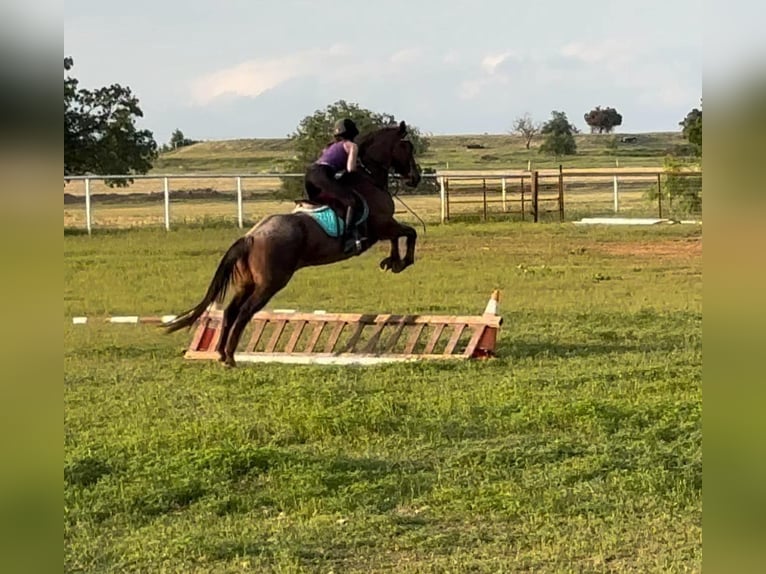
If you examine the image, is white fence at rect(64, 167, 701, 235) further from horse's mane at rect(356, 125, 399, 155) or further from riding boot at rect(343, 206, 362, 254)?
riding boot at rect(343, 206, 362, 254)

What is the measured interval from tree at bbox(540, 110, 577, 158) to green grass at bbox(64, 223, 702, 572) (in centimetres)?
4523

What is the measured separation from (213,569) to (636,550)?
1.48 meters

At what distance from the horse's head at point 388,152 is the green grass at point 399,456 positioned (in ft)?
5.74

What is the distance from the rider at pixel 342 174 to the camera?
925cm

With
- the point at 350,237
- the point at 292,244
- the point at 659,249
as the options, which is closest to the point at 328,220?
the point at 350,237

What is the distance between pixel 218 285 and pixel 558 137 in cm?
4937

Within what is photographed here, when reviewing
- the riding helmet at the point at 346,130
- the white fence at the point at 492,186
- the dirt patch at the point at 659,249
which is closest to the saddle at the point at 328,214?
the riding helmet at the point at 346,130

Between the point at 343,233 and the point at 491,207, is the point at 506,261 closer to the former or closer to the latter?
the point at 343,233

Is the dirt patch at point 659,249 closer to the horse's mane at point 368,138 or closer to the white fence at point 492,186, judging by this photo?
the white fence at point 492,186

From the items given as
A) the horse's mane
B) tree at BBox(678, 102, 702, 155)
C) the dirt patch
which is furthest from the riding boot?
Result: the dirt patch

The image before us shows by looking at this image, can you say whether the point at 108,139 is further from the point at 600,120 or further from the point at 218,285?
the point at 600,120

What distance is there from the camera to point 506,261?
1742 centimetres

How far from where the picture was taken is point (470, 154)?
60.7 metres
